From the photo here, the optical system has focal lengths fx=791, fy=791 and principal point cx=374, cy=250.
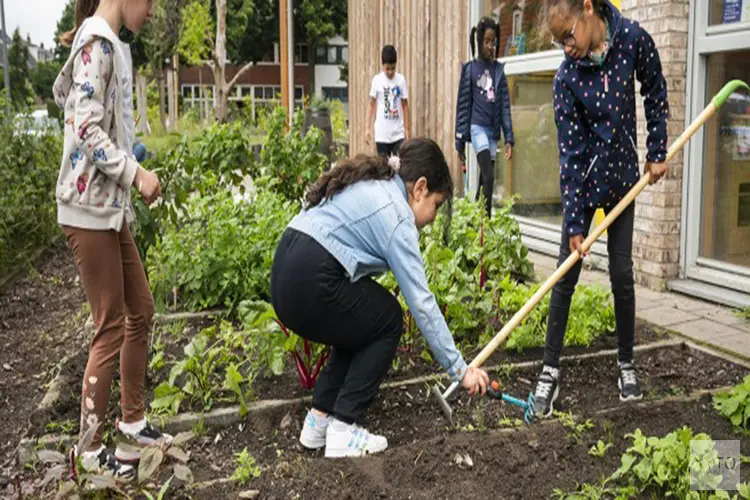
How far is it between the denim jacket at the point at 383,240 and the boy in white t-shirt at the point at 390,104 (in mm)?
5532

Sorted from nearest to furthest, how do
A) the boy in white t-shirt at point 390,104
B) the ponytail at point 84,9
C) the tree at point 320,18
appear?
the ponytail at point 84,9, the boy in white t-shirt at point 390,104, the tree at point 320,18

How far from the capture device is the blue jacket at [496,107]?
672 cm

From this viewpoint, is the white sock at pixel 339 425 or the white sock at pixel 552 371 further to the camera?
the white sock at pixel 552 371

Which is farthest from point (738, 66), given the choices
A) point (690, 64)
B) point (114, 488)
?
point (114, 488)

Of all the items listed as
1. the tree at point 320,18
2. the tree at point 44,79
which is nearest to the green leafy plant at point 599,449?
the tree at point 320,18

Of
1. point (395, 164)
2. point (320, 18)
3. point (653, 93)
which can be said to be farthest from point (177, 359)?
point (320, 18)

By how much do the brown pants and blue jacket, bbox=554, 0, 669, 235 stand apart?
1.79 meters

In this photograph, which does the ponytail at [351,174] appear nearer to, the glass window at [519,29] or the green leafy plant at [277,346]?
the green leafy plant at [277,346]

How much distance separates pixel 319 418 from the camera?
123 inches

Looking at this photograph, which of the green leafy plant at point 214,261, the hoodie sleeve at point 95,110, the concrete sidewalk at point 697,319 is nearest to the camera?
the hoodie sleeve at point 95,110

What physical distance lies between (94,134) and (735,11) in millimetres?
4069

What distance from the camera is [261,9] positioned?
39.6 metres

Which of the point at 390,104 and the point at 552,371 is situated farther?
the point at 390,104

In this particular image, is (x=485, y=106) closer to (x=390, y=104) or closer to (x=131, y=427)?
(x=390, y=104)
